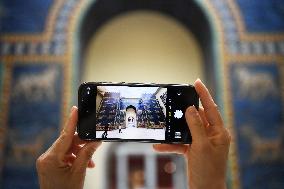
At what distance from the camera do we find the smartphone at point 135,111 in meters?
0.97

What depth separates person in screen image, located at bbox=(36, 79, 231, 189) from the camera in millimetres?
800

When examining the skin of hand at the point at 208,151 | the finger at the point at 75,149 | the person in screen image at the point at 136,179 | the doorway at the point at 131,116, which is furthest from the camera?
the person in screen image at the point at 136,179

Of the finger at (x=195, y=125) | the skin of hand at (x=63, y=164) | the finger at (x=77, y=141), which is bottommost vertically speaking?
the skin of hand at (x=63, y=164)

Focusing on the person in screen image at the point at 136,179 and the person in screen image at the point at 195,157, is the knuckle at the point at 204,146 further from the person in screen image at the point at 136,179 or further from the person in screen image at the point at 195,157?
the person in screen image at the point at 136,179

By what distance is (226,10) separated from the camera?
155 inches

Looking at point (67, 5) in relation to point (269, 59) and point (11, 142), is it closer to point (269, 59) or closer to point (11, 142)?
point (11, 142)

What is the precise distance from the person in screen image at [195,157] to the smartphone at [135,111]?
114 mm

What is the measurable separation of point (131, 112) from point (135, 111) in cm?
1

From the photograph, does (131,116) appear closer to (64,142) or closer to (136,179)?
(64,142)

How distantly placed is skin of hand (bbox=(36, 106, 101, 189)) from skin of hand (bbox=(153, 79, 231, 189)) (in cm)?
24

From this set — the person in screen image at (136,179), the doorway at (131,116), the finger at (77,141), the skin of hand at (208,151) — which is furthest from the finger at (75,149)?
the person in screen image at (136,179)

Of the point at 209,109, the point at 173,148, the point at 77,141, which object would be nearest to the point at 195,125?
the point at 209,109

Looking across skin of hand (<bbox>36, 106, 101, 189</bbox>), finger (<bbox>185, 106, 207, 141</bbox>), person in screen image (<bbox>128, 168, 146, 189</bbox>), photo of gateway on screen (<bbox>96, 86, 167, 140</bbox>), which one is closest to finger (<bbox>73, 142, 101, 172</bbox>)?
skin of hand (<bbox>36, 106, 101, 189</bbox>)

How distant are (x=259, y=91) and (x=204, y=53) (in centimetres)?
77
